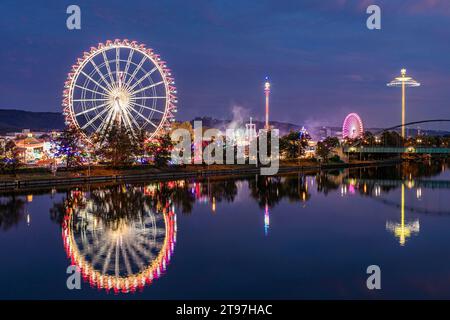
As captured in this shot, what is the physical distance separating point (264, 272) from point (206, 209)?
49.3 feet

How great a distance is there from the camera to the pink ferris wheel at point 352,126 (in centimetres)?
10475

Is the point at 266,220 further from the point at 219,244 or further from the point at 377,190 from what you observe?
the point at 377,190

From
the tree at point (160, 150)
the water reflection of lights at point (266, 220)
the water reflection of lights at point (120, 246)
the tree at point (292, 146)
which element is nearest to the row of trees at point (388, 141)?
the tree at point (292, 146)

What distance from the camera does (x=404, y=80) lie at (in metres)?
97.8

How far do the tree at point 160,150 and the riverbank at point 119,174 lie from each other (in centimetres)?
83

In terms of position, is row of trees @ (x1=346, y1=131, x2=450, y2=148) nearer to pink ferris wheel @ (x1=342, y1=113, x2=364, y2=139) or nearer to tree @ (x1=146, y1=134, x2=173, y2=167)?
pink ferris wheel @ (x1=342, y1=113, x2=364, y2=139)

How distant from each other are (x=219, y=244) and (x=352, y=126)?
88.4m

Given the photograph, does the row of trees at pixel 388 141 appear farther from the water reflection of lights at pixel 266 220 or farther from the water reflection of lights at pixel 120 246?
the water reflection of lights at pixel 120 246

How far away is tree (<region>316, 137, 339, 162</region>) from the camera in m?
80.7

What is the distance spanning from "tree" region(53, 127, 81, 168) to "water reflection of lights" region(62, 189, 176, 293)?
776 inches

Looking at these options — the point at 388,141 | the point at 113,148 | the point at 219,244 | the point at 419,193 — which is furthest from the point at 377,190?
A: the point at 388,141
